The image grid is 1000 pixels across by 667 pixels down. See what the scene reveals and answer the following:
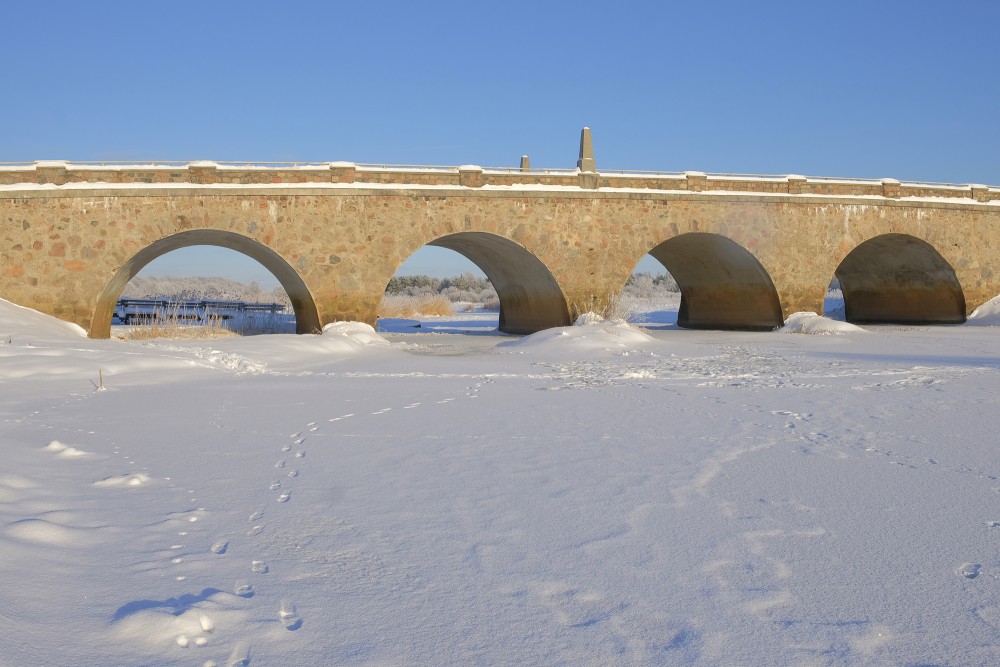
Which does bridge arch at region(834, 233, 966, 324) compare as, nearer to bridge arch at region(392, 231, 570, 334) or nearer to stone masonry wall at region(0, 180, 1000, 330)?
stone masonry wall at region(0, 180, 1000, 330)

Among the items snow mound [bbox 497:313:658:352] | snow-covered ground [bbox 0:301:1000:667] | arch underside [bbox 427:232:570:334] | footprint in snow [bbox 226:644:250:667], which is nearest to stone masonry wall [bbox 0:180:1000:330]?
arch underside [bbox 427:232:570:334]

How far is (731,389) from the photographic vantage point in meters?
8.59

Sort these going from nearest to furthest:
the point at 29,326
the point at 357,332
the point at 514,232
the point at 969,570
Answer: the point at 969,570 < the point at 29,326 < the point at 357,332 < the point at 514,232

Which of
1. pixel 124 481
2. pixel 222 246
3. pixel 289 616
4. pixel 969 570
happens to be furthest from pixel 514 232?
pixel 289 616

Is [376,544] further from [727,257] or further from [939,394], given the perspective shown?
[727,257]

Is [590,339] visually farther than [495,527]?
Yes

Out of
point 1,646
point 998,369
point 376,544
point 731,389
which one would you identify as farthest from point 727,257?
point 1,646

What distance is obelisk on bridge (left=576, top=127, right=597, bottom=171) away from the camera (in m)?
19.3

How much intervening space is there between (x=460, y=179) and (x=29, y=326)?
29.2 feet

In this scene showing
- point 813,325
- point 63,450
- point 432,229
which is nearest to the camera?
point 63,450

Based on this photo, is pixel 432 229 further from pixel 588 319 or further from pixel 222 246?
pixel 222 246

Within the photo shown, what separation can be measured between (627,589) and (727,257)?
19.3 metres

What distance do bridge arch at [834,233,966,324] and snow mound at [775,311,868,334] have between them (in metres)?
3.81

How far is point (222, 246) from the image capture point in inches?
761
